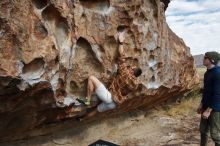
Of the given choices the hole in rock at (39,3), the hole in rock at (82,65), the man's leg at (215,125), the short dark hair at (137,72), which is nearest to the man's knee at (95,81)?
the hole in rock at (82,65)

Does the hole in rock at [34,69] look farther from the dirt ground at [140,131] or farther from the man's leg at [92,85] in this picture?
the dirt ground at [140,131]

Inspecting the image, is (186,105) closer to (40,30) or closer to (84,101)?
(84,101)

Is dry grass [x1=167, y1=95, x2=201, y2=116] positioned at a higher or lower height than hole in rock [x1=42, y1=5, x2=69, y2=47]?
lower

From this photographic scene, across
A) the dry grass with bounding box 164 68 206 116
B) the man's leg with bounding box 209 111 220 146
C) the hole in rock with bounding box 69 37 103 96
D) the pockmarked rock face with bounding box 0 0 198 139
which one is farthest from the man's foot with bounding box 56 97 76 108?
the dry grass with bounding box 164 68 206 116

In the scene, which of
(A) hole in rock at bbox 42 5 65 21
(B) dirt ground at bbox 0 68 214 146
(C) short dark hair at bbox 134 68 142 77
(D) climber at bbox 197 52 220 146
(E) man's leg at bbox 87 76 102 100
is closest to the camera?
(A) hole in rock at bbox 42 5 65 21

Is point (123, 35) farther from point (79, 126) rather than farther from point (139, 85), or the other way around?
point (79, 126)

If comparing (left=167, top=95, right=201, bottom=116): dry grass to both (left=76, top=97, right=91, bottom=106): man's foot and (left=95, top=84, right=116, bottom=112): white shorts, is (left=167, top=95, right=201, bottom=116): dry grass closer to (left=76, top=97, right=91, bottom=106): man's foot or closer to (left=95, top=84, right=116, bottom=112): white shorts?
(left=95, top=84, right=116, bottom=112): white shorts

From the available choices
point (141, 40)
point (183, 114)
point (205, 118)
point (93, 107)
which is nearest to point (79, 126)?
point (93, 107)

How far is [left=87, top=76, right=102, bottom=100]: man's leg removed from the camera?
918cm

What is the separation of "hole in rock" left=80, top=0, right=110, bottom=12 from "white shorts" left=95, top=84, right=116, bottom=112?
1507mm

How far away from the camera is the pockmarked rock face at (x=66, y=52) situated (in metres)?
7.38

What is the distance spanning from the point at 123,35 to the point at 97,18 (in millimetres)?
1019

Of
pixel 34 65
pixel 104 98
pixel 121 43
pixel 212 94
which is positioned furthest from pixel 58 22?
pixel 212 94

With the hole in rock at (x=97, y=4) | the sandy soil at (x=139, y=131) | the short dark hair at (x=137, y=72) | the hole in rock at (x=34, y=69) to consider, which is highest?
the hole in rock at (x=97, y=4)
